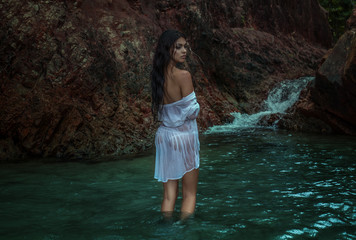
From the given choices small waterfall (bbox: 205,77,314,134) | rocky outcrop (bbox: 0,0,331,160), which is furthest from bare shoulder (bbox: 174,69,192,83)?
small waterfall (bbox: 205,77,314,134)

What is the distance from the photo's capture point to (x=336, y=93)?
33.4ft

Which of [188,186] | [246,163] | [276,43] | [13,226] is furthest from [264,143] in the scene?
[276,43]

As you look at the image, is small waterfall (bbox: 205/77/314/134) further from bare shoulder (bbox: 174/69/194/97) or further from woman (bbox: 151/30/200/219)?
bare shoulder (bbox: 174/69/194/97)

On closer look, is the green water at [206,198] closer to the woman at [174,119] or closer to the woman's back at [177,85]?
the woman at [174,119]

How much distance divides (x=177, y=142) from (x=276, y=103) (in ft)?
41.9

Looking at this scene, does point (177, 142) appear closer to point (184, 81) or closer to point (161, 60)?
point (184, 81)

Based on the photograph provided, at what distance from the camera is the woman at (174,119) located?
12.2 feet

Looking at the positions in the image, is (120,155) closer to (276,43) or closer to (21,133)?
(21,133)

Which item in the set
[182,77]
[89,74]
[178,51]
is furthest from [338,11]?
[182,77]

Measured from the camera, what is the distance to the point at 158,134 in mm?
3928

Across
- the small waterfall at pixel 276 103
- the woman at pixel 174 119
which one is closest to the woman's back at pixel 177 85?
the woman at pixel 174 119

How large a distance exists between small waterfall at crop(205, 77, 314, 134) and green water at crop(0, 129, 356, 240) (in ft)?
17.3

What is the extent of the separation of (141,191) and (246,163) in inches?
99.9

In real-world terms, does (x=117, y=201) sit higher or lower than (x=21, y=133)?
lower
